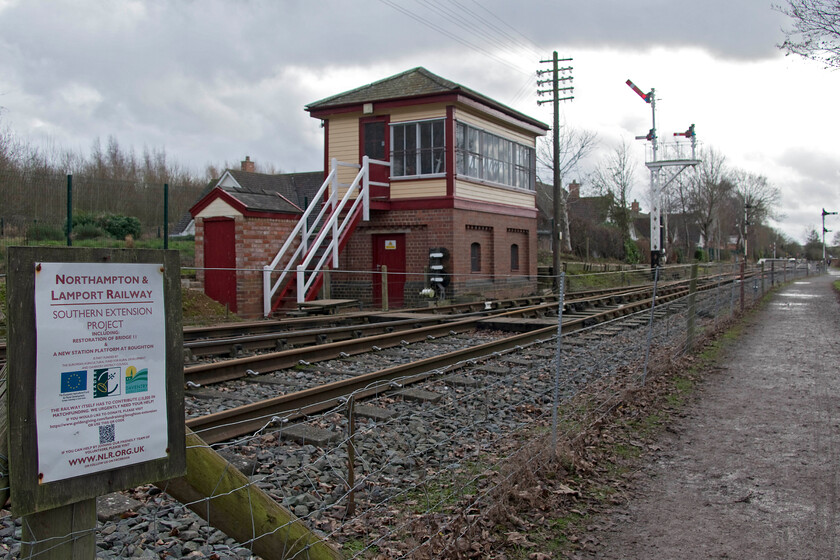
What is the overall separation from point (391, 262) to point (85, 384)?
20333 millimetres

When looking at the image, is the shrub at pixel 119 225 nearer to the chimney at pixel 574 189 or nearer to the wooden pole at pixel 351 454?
the wooden pole at pixel 351 454

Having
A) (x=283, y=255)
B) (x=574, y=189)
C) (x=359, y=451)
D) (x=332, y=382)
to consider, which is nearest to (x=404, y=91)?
(x=283, y=255)

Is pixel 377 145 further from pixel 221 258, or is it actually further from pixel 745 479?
pixel 745 479

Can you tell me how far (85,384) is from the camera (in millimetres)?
1904

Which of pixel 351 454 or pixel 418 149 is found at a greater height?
pixel 418 149

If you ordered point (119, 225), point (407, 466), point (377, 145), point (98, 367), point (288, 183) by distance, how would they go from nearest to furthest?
point (98, 367) < point (407, 466) < point (119, 225) < point (377, 145) < point (288, 183)

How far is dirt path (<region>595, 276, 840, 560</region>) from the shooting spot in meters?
4.44

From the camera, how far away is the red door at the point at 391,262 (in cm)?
2152

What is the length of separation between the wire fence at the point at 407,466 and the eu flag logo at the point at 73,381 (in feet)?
1.44

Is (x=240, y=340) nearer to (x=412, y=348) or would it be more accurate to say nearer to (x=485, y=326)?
(x=412, y=348)

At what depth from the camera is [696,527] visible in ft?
15.4

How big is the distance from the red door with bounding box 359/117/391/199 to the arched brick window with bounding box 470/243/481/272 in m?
3.49

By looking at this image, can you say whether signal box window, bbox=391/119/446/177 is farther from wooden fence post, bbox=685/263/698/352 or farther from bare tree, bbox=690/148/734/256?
bare tree, bbox=690/148/734/256

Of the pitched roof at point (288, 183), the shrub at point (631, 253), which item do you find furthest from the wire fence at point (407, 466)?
the shrub at point (631, 253)
